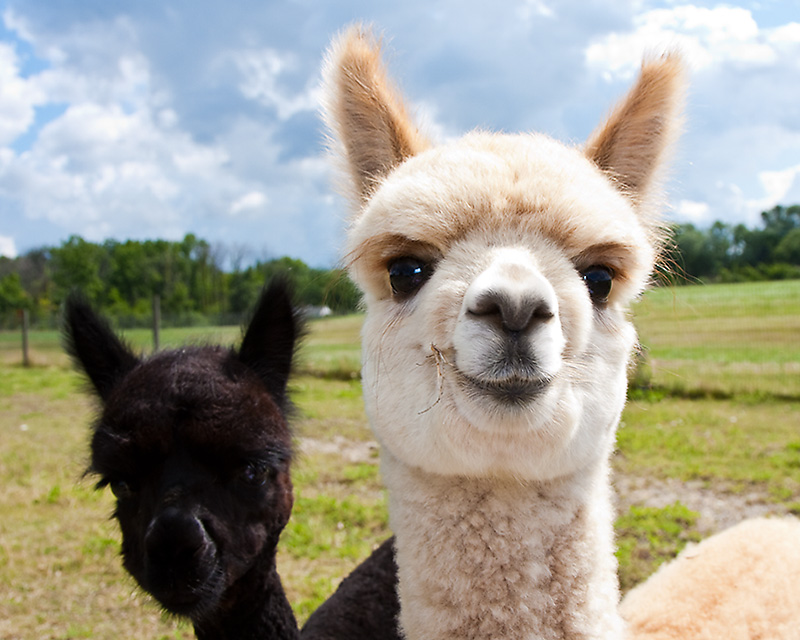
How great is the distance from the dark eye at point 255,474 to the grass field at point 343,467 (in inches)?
17.3

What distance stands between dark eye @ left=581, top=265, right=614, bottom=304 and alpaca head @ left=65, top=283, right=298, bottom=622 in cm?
124

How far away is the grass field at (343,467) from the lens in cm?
384

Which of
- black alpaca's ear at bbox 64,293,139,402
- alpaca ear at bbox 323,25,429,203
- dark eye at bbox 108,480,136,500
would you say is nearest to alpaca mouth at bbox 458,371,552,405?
alpaca ear at bbox 323,25,429,203

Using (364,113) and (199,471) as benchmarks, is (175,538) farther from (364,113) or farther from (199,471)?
(364,113)

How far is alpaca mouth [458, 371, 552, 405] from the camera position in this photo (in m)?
1.25

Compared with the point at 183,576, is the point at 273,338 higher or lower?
higher

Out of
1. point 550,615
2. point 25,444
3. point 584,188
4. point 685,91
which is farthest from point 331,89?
point 25,444

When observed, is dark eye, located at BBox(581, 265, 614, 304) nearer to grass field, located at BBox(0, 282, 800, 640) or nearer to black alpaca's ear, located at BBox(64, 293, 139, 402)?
grass field, located at BBox(0, 282, 800, 640)

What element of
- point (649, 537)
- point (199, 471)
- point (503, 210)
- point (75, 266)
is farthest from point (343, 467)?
point (75, 266)

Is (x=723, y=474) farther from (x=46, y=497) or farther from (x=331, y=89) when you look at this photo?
(x=46, y=497)

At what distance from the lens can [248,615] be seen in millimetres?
2168

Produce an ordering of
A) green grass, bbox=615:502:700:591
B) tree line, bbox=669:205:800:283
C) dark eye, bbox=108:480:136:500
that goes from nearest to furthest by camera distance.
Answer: dark eye, bbox=108:480:136:500, green grass, bbox=615:502:700:591, tree line, bbox=669:205:800:283

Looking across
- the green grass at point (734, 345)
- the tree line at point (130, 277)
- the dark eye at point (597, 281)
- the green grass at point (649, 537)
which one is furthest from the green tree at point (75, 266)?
the dark eye at point (597, 281)

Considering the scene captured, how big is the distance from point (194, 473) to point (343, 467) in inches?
197
